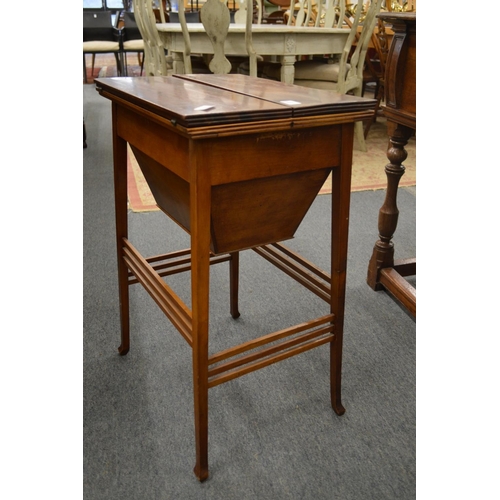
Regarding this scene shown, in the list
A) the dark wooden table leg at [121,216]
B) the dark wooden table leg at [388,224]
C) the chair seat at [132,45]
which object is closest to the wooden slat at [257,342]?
the dark wooden table leg at [121,216]

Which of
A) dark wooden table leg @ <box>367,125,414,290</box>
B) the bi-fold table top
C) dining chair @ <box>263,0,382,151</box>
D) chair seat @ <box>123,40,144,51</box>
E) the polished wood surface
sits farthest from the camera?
chair seat @ <box>123,40,144,51</box>

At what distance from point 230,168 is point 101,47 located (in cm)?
631

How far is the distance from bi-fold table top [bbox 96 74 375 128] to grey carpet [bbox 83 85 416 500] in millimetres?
771

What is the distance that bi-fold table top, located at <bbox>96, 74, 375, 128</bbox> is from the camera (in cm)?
87

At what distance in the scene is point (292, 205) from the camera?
1.11m

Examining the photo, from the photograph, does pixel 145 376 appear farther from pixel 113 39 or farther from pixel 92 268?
pixel 113 39

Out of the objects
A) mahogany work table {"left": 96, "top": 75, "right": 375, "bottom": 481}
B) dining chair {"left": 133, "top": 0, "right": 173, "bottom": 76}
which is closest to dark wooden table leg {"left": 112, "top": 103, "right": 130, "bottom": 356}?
mahogany work table {"left": 96, "top": 75, "right": 375, "bottom": 481}

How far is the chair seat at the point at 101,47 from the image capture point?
638cm

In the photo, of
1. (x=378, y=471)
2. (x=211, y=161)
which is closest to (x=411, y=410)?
(x=378, y=471)

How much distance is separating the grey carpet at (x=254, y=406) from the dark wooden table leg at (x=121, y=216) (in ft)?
0.32

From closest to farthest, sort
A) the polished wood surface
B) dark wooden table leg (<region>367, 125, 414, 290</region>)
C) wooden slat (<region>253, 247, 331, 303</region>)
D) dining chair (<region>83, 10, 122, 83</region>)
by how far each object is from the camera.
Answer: wooden slat (<region>253, 247, 331, 303</region>), the polished wood surface, dark wooden table leg (<region>367, 125, 414, 290</region>), dining chair (<region>83, 10, 122, 83</region>)

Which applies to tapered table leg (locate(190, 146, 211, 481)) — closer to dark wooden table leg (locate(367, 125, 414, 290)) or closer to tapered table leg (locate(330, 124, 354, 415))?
tapered table leg (locate(330, 124, 354, 415))

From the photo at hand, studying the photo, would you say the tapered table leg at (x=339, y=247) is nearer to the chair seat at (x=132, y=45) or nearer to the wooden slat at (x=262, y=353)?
the wooden slat at (x=262, y=353)

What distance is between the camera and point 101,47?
644 centimetres
